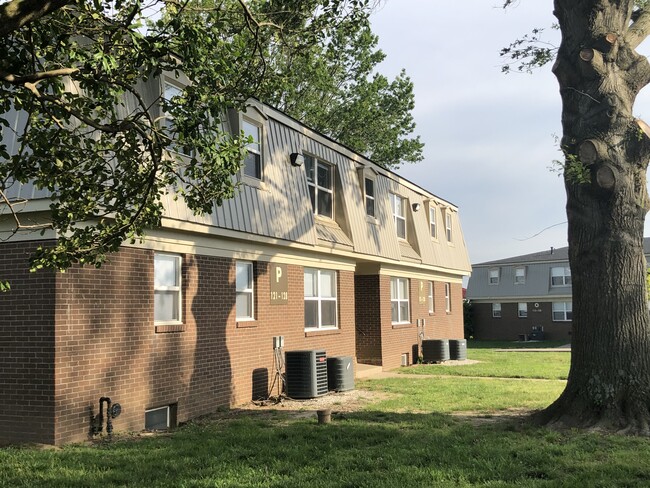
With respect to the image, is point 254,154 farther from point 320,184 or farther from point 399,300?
point 399,300

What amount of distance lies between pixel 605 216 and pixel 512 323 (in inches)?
1446

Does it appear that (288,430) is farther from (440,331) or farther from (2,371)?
(440,331)

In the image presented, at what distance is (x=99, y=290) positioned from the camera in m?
9.05

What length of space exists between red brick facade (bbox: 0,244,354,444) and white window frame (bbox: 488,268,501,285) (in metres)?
35.8

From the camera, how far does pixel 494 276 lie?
45.9 metres

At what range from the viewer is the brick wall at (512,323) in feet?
139

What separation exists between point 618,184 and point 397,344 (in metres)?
12.4

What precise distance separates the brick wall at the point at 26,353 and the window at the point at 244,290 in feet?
15.0

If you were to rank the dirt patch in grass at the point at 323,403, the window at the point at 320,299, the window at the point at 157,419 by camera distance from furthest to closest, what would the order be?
the window at the point at 320,299 < the dirt patch in grass at the point at 323,403 < the window at the point at 157,419

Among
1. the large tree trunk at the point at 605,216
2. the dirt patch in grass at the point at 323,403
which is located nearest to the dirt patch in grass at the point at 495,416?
the large tree trunk at the point at 605,216

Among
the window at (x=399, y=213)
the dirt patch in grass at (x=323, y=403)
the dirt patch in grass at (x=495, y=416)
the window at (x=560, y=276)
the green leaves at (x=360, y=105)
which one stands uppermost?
the green leaves at (x=360, y=105)

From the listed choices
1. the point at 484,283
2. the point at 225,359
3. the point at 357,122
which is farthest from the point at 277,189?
the point at 484,283

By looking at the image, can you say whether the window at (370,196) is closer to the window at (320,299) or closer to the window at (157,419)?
the window at (320,299)

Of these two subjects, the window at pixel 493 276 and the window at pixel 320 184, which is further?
the window at pixel 493 276
